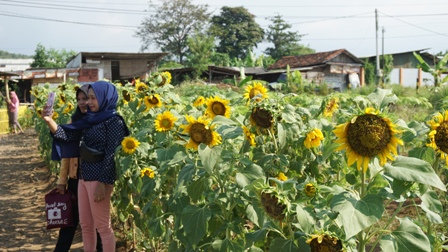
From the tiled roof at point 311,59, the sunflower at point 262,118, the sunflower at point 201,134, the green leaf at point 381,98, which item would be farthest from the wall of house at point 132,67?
the green leaf at point 381,98

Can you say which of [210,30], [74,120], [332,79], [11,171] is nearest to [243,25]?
[210,30]

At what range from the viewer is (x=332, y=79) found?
89.5 ft

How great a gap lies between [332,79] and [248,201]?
1030 inches

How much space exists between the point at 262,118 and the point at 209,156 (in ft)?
0.91

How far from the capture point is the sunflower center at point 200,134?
1990mm

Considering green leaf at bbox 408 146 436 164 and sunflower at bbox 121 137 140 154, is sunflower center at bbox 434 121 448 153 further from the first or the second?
sunflower at bbox 121 137 140 154

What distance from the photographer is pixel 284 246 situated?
155 centimetres

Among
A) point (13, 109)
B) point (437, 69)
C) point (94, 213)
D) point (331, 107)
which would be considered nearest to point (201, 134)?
point (331, 107)

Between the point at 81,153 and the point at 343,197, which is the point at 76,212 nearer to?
the point at 81,153

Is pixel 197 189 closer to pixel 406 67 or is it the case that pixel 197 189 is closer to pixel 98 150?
pixel 98 150

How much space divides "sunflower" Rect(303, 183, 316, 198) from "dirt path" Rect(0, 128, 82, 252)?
2626 millimetres

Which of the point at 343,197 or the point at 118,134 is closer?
the point at 343,197

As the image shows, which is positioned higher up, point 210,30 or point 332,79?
point 210,30

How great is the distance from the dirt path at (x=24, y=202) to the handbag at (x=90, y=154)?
1064mm
